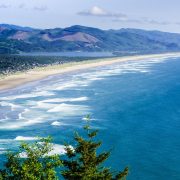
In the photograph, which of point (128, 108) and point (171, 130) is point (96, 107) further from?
point (171, 130)

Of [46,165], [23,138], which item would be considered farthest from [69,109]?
[46,165]

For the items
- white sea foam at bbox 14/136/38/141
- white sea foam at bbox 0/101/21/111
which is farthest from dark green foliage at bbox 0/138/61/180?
white sea foam at bbox 0/101/21/111

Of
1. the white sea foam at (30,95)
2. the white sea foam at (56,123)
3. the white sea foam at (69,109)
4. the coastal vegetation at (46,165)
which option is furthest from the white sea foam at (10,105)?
the coastal vegetation at (46,165)

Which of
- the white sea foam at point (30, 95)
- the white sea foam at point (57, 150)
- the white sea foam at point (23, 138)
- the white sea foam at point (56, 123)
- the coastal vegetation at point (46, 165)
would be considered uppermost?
the coastal vegetation at point (46, 165)

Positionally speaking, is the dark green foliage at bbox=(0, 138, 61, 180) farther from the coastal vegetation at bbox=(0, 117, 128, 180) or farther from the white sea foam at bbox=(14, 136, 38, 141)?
the white sea foam at bbox=(14, 136, 38, 141)

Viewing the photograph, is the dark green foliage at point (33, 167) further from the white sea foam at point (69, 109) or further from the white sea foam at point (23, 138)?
the white sea foam at point (69, 109)

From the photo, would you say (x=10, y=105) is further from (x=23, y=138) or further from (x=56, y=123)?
(x=23, y=138)

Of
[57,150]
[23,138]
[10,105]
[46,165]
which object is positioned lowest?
[57,150]

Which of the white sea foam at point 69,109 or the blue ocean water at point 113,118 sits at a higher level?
the white sea foam at point 69,109

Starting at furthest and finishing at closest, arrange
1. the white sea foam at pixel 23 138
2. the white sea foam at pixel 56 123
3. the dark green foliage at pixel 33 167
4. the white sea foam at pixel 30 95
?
the white sea foam at pixel 30 95 → the white sea foam at pixel 56 123 → the white sea foam at pixel 23 138 → the dark green foliage at pixel 33 167

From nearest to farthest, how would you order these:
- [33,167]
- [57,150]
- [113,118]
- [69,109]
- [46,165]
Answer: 1. [33,167]
2. [46,165]
3. [57,150]
4. [113,118]
5. [69,109]
